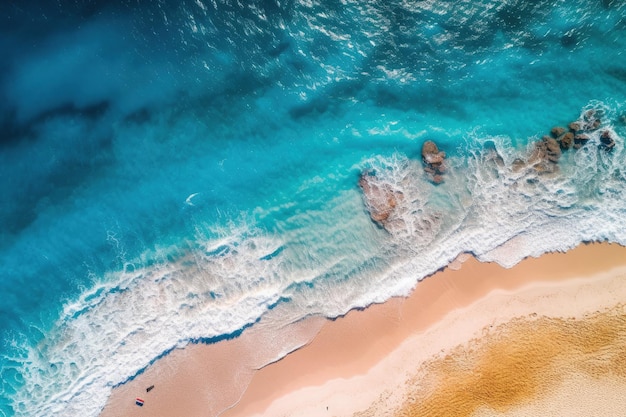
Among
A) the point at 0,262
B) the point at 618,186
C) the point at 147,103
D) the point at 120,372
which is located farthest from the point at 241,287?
the point at 618,186

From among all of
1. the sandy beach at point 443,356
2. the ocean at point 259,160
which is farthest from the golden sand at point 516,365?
the ocean at point 259,160

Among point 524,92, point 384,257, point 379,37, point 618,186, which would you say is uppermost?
point 379,37

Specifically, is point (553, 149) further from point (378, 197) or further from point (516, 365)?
point (516, 365)

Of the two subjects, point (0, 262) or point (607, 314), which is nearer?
point (607, 314)

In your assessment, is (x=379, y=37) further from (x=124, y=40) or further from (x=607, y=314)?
(x=607, y=314)

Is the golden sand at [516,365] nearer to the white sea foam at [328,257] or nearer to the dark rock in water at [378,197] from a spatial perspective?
the white sea foam at [328,257]

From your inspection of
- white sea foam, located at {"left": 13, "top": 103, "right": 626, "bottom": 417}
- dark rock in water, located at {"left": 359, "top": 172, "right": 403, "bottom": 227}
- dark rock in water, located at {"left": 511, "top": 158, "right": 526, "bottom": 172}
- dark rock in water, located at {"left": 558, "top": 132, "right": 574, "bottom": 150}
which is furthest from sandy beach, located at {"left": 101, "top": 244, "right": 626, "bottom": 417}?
dark rock in water, located at {"left": 558, "top": 132, "right": 574, "bottom": 150}
